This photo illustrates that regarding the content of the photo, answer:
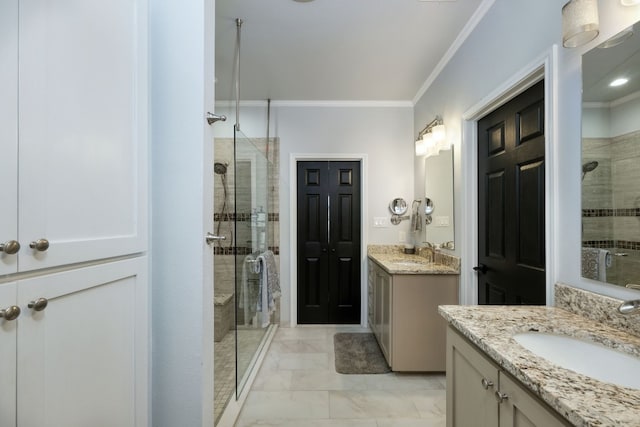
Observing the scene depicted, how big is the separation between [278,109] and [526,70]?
2511mm

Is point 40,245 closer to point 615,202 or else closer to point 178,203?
point 178,203

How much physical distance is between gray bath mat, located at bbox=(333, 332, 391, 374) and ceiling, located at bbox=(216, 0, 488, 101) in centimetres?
259

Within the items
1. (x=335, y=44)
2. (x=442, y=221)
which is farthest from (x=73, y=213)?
(x=442, y=221)

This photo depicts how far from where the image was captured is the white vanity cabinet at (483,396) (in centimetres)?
71

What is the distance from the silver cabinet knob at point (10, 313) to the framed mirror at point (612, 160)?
5.55ft

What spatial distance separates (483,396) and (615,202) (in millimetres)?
808

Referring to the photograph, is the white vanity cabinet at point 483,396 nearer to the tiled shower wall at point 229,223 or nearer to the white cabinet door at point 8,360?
the white cabinet door at point 8,360

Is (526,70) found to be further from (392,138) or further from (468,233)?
(392,138)

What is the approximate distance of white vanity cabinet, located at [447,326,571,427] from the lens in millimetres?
714

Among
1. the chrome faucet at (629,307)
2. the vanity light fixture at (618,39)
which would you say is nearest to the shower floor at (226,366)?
the chrome faucet at (629,307)

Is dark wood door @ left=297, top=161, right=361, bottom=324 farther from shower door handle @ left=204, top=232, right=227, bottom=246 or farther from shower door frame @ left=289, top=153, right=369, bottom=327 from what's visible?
shower door handle @ left=204, top=232, right=227, bottom=246

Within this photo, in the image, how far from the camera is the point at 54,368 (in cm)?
71

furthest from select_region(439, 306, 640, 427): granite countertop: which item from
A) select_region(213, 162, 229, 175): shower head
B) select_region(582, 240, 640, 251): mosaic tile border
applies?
select_region(213, 162, 229, 175): shower head

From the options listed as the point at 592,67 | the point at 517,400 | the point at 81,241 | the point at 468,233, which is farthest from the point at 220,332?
the point at 592,67
